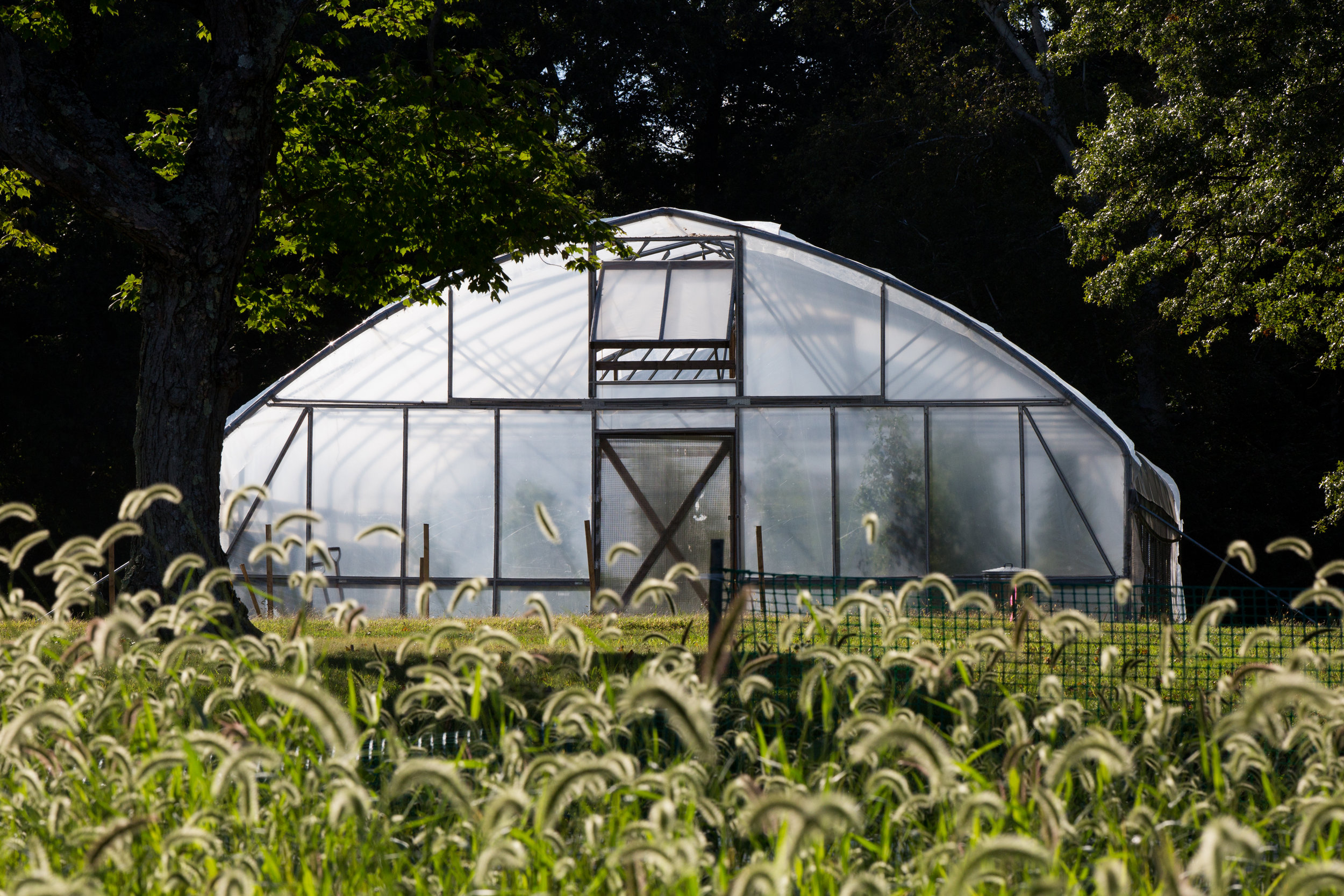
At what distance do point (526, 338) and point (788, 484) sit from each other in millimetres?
3606

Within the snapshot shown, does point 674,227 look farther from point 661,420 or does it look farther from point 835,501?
point 835,501

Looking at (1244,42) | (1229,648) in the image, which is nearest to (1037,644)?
(1229,648)

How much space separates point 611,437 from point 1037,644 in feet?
21.4

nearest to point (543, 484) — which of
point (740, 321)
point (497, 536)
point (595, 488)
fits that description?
point (595, 488)

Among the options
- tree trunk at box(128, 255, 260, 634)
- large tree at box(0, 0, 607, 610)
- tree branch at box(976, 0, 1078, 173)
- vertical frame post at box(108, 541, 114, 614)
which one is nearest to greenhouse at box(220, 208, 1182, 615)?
large tree at box(0, 0, 607, 610)

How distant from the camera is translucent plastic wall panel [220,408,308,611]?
555 inches

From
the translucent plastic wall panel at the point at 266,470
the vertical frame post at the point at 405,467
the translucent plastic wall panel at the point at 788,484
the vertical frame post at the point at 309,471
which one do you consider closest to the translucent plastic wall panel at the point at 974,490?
the translucent plastic wall panel at the point at 788,484

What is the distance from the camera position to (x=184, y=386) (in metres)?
8.06

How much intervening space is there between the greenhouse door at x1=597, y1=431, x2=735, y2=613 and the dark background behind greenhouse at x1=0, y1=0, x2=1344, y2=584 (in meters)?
10.4

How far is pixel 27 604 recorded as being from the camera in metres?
3.08

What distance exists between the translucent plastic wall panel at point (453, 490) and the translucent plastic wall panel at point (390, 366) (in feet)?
1.34

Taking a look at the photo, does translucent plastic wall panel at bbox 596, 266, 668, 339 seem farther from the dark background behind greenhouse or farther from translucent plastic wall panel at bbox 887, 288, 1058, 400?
the dark background behind greenhouse

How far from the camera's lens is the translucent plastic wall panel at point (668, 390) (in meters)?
14.2

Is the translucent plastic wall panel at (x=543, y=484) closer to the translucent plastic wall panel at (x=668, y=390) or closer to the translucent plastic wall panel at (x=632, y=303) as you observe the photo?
the translucent plastic wall panel at (x=668, y=390)
